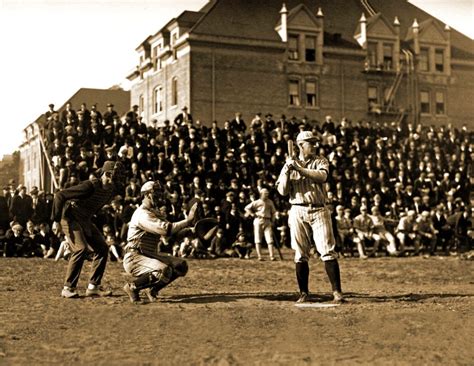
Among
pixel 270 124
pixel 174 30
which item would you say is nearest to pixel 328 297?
pixel 270 124

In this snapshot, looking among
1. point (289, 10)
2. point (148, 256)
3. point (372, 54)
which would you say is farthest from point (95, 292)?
point (372, 54)

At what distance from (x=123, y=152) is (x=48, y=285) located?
7424 mm

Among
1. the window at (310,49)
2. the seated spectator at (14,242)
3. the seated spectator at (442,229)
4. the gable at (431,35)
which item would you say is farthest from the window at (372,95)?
the seated spectator at (14,242)

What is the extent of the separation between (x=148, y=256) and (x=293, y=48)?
3028cm

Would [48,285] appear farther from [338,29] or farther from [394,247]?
[338,29]

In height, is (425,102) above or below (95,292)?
above

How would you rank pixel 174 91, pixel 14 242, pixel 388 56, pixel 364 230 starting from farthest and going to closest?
pixel 388 56
pixel 174 91
pixel 364 230
pixel 14 242

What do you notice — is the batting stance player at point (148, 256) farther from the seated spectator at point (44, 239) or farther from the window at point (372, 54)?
the window at point (372, 54)

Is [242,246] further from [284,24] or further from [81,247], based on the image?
[284,24]

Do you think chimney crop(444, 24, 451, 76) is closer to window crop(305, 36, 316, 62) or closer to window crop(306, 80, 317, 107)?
window crop(305, 36, 316, 62)

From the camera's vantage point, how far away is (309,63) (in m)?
38.4

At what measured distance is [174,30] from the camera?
A: 38.3 m

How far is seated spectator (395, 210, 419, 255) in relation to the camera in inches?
805

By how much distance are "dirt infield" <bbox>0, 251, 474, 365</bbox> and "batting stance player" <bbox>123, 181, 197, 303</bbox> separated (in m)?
0.30
